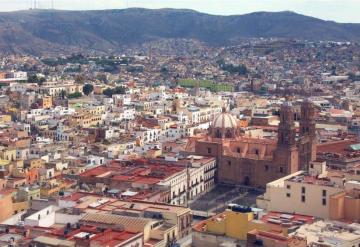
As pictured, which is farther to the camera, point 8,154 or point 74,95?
point 74,95

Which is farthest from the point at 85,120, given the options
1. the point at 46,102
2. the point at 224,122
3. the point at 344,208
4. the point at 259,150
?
the point at 344,208

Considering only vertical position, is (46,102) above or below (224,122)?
below

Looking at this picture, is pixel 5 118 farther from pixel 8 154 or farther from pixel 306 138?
pixel 306 138

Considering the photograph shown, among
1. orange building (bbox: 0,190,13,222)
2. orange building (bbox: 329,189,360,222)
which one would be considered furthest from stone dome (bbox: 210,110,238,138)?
orange building (bbox: 0,190,13,222)

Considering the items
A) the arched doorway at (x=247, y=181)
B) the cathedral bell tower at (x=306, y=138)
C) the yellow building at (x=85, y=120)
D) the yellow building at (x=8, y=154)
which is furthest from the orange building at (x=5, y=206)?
the yellow building at (x=85, y=120)

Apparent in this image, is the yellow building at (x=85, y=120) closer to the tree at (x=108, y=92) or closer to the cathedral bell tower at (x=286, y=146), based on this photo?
the tree at (x=108, y=92)

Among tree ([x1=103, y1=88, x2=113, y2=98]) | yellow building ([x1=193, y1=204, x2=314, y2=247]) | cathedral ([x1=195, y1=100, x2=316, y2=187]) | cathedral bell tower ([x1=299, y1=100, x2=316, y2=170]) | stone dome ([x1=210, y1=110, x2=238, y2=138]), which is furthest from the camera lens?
tree ([x1=103, y1=88, x2=113, y2=98])

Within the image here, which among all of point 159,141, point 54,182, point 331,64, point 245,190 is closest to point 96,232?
point 54,182

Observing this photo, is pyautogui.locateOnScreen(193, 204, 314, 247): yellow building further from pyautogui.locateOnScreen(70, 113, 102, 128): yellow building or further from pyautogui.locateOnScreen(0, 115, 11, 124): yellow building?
pyautogui.locateOnScreen(0, 115, 11, 124): yellow building

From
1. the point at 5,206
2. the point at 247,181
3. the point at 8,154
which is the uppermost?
the point at 5,206
